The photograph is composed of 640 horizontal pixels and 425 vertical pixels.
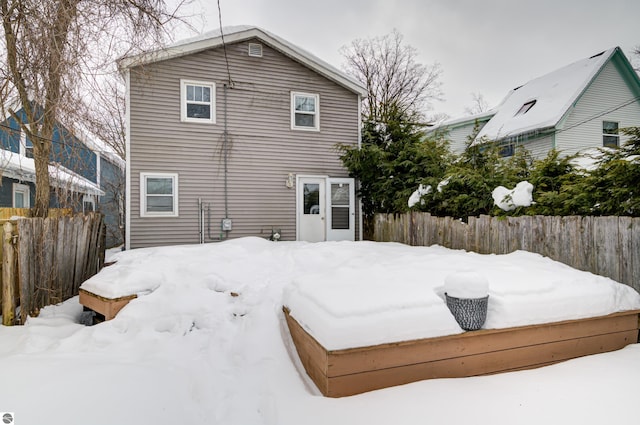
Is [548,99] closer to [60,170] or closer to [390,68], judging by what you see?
[390,68]

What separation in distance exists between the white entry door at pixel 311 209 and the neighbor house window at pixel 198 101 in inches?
119

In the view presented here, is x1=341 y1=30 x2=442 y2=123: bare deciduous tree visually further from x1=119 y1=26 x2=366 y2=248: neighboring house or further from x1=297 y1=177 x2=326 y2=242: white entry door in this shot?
x1=297 y1=177 x2=326 y2=242: white entry door

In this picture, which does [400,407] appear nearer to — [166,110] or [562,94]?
[166,110]

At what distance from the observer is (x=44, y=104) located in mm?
3988

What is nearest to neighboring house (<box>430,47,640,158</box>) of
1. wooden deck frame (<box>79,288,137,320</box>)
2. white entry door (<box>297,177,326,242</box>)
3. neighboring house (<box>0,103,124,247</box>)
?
white entry door (<box>297,177,326,242</box>)

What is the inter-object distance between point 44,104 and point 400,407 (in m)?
5.11

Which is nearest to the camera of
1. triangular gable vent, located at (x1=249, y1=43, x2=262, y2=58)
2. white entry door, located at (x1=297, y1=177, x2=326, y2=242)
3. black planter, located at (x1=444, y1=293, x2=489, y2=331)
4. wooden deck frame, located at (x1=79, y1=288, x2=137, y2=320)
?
black planter, located at (x1=444, y1=293, x2=489, y2=331)

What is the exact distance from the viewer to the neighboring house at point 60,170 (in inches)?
172

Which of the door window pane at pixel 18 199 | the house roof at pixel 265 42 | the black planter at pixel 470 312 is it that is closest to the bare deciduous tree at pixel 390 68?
the house roof at pixel 265 42

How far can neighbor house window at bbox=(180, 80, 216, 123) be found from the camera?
8.30 meters

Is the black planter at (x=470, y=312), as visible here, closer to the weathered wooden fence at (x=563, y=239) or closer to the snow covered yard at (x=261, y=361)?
the snow covered yard at (x=261, y=361)

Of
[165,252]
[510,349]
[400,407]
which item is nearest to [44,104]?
[165,252]

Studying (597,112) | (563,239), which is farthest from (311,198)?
(597,112)

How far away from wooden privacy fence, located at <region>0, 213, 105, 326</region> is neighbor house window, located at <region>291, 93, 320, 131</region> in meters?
5.80
